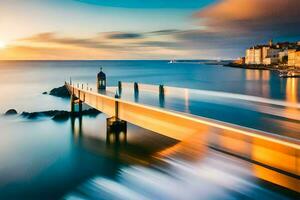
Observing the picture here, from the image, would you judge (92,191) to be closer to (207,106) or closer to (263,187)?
(263,187)

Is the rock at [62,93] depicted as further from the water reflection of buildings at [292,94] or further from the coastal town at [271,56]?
the coastal town at [271,56]

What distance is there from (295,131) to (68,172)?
7440mm

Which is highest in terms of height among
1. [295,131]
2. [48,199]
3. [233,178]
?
[295,131]

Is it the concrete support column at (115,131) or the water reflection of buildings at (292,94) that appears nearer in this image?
the concrete support column at (115,131)

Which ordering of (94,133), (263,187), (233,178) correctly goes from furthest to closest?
(94,133)
(233,178)
(263,187)

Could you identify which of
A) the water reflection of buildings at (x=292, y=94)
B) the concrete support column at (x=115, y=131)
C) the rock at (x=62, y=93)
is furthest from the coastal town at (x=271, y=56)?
the concrete support column at (x=115, y=131)

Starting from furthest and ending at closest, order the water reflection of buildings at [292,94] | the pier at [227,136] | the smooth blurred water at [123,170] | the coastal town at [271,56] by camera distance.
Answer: the coastal town at [271,56] → the water reflection of buildings at [292,94] → the smooth blurred water at [123,170] → the pier at [227,136]

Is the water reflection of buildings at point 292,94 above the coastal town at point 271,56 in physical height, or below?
below

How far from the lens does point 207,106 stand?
13.1 metres

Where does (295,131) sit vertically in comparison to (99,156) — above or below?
above

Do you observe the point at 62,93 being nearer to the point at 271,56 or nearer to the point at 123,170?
the point at 123,170

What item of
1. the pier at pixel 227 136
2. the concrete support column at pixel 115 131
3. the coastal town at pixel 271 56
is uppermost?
the coastal town at pixel 271 56

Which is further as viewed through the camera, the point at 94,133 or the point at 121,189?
the point at 94,133

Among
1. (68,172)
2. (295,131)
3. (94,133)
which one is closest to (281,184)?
(295,131)
